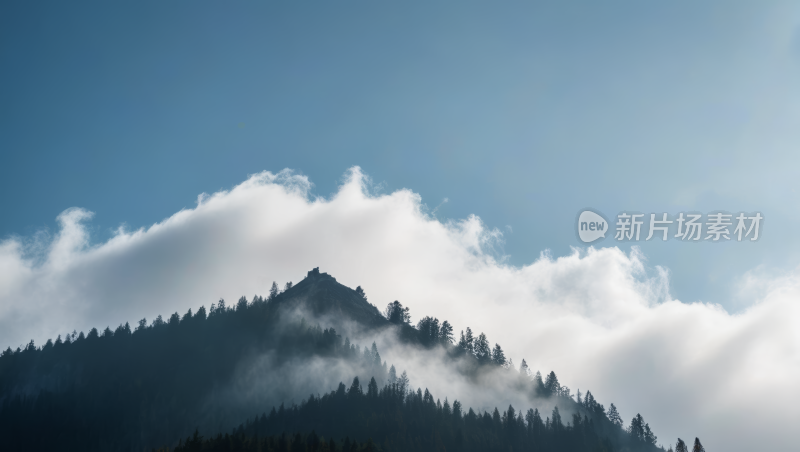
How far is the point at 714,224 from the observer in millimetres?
99062

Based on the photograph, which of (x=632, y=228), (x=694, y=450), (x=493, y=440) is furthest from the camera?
(x=493, y=440)

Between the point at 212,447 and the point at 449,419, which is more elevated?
the point at 449,419

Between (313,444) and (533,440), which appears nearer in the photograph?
(313,444)

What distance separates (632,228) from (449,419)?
412ft

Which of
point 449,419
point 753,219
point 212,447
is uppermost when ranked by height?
point 753,219

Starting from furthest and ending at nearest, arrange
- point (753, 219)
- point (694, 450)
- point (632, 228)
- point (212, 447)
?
point (694, 450), point (212, 447), point (632, 228), point (753, 219)

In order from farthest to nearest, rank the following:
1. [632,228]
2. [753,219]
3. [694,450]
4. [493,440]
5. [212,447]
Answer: [493,440] < [694,450] < [212,447] < [632,228] < [753,219]

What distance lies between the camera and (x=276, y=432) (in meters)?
189

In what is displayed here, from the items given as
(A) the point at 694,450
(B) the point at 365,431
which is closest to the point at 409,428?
(B) the point at 365,431

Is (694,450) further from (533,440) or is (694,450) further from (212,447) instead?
(212,447)

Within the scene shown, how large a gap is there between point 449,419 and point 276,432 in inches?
2707

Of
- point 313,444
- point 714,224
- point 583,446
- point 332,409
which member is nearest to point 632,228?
point 714,224

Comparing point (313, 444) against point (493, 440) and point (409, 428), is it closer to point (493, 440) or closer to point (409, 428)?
point (409, 428)

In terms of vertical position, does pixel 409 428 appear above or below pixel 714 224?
below
